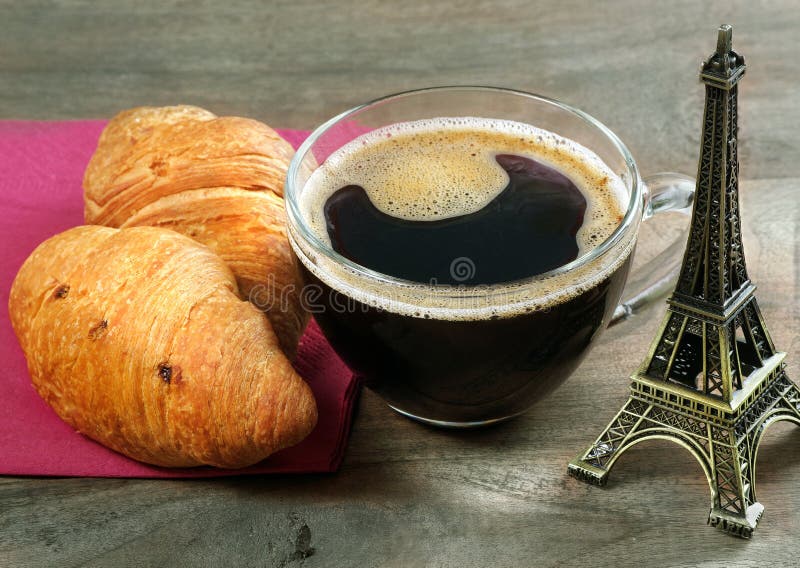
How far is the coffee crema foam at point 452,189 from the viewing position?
150cm

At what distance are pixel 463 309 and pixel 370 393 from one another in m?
0.49

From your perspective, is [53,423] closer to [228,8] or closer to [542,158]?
[542,158]

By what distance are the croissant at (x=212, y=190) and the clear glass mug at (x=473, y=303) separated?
0.20 metres

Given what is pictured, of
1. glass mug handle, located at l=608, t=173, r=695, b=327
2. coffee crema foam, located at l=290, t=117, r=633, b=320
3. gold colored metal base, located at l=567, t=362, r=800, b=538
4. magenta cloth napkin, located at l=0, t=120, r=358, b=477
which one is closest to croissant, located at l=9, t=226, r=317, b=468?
magenta cloth napkin, located at l=0, t=120, r=358, b=477

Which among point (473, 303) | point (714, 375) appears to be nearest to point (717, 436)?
point (714, 375)

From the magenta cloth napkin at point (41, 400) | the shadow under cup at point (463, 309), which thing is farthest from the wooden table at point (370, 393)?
the shadow under cup at point (463, 309)

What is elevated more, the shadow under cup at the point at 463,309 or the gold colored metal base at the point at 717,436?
the shadow under cup at the point at 463,309

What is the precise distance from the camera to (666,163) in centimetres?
255

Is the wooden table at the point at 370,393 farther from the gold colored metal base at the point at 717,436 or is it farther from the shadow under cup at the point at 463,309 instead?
the shadow under cup at the point at 463,309

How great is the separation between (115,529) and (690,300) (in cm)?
91

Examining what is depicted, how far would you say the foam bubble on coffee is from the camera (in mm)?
1706

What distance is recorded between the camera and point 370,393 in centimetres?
194

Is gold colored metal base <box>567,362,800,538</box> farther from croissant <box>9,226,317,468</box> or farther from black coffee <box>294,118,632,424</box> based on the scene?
croissant <box>9,226,317,468</box>

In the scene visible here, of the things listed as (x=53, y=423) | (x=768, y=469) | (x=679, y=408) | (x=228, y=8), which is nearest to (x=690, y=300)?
(x=679, y=408)
